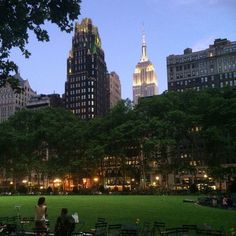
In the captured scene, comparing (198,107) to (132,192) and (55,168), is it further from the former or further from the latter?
(55,168)

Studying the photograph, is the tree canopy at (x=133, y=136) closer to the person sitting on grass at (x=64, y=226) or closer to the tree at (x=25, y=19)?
the person sitting on grass at (x=64, y=226)

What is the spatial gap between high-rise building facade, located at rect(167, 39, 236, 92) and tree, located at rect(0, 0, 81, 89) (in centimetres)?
15424

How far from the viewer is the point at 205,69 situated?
172625mm

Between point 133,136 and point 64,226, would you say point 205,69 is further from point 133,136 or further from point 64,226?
point 64,226

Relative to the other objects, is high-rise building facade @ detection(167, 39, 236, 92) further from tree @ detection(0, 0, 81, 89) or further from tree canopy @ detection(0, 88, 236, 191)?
tree @ detection(0, 0, 81, 89)

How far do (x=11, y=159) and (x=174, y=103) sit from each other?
1607 inches

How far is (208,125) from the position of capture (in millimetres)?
83625

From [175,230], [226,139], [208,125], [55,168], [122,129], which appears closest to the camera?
[175,230]

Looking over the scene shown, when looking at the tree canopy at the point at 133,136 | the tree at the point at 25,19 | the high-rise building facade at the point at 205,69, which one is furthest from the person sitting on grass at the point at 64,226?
the high-rise building facade at the point at 205,69

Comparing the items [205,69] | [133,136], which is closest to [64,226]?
[133,136]

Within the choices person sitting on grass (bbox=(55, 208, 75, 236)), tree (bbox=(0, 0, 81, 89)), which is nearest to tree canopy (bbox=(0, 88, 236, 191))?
person sitting on grass (bbox=(55, 208, 75, 236))

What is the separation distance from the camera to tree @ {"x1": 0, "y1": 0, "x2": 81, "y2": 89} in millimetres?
14820

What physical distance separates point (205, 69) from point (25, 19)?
162 metres

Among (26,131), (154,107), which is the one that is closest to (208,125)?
(154,107)
